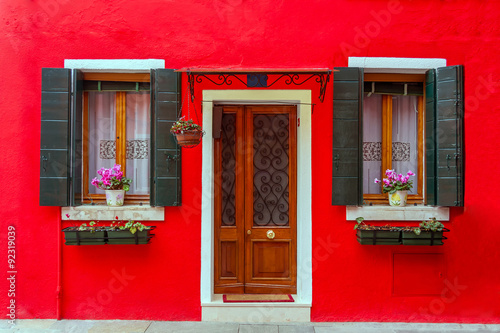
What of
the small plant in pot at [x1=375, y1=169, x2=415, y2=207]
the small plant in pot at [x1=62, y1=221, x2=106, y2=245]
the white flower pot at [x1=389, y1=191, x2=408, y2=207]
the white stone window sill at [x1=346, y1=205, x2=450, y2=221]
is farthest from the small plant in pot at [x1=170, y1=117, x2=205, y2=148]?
the white flower pot at [x1=389, y1=191, x2=408, y2=207]

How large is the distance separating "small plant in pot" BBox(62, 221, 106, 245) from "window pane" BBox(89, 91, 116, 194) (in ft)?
2.23

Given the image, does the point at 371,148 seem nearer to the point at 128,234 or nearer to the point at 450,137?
the point at 450,137

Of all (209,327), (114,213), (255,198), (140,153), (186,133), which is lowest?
(209,327)

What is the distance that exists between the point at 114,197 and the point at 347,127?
3.12 meters

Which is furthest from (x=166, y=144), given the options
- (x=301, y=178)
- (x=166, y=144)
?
(x=301, y=178)

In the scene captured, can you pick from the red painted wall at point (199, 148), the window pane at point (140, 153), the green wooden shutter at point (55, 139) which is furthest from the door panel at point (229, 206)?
the green wooden shutter at point (55, 139)

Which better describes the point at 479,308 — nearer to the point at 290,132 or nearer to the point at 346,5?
the point at 290,132

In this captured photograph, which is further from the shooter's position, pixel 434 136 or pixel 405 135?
pixel 405 135

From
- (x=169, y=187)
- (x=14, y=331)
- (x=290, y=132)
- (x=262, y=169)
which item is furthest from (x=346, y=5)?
(x=14, y=331)

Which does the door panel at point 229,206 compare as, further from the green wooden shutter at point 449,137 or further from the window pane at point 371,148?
the green wooden shutter at point 449,137

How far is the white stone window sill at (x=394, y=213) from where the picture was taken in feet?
17.7

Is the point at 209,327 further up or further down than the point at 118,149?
further down

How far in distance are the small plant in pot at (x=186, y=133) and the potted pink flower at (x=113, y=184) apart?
1.08 m

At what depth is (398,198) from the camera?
5.43 meters
